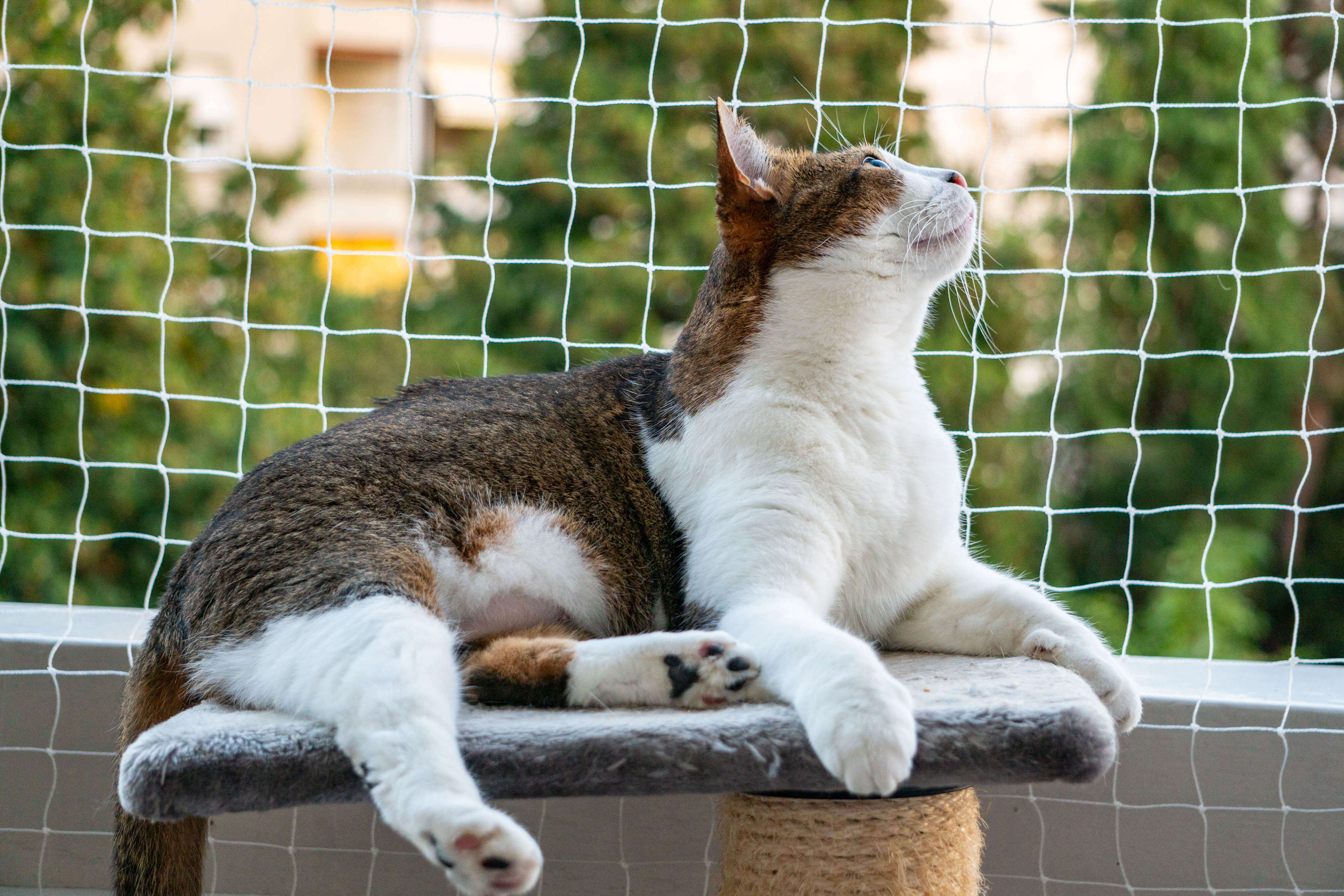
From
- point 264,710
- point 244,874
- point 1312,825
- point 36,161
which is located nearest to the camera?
point 264,710

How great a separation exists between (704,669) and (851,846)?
1.02 ft

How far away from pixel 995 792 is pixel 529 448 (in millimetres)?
1090

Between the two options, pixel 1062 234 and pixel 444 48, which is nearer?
pixel 1062 234

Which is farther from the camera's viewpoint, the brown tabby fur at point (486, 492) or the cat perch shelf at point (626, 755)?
the brown tabby fur at point (486, 492)

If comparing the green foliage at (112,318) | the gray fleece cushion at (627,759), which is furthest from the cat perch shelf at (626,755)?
the green foliage at (112,318)

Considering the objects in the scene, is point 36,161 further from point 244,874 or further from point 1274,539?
point 1274,539

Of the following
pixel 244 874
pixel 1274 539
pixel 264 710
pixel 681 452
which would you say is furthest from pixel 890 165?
pixel 1274 539

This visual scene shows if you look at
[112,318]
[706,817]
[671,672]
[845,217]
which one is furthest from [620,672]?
[112,318]

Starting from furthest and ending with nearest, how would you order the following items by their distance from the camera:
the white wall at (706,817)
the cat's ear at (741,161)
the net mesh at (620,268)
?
1. the net mesh at (620,268)
2. the white wall at (706,817)
3. the cat's ear at (741,161)

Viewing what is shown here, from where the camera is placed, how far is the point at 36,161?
3043 mm

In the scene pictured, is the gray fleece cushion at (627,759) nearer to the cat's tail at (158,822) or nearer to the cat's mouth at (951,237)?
the cat's tail at (158,822)

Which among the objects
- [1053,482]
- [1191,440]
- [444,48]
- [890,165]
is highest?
[444,48]

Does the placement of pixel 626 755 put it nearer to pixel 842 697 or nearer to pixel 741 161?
pixel 842 697

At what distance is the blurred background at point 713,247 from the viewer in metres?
3.12
